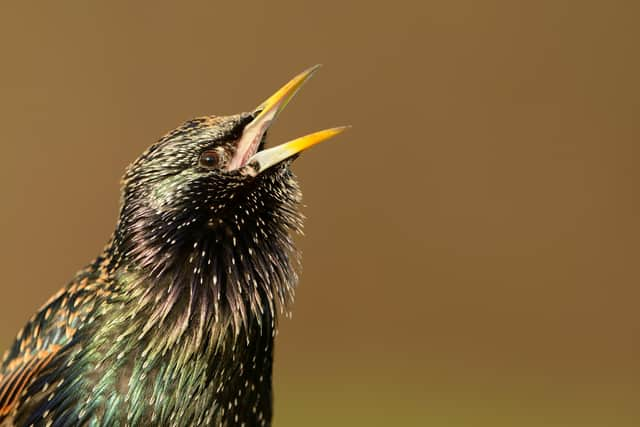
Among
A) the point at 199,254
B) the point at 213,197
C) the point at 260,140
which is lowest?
the point at 199,254

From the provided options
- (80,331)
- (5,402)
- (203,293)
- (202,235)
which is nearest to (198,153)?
(202,235)

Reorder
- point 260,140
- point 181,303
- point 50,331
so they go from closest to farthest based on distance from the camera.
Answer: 1. point 181,303
2. point 260,140
3. point 50,331

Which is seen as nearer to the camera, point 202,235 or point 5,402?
point 202,235

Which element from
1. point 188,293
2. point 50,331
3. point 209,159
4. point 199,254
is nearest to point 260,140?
point 209,159

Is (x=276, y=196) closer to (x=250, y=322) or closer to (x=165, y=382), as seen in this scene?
(x=250, y=322)

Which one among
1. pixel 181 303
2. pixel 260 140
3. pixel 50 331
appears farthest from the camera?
pixel 50 331

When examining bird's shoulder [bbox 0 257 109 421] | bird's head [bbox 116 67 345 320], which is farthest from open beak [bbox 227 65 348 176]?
bird's shoulder [bbox 0 257 109 421]

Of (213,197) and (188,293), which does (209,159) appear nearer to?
(213,197)
